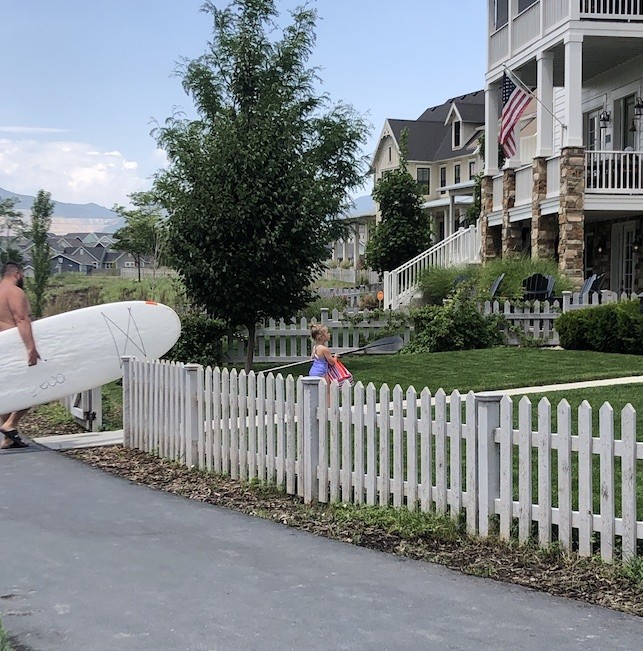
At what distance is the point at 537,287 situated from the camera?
20.5 m

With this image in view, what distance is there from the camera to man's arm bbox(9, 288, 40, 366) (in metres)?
10.8

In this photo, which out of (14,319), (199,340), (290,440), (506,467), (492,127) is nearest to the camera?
(506,467)

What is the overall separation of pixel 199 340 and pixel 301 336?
2180mm

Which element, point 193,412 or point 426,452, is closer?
point 426,452

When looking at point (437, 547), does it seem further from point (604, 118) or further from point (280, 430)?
point (604, 118)

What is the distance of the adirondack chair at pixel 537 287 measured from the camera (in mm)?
20266

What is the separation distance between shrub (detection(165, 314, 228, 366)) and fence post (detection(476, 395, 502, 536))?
36.3 feet

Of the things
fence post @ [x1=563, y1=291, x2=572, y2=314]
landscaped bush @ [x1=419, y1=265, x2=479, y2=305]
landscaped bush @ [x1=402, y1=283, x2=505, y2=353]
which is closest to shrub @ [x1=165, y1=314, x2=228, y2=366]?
landscaped bush @ [x1=402, y1=283, x2=505, y2=353]

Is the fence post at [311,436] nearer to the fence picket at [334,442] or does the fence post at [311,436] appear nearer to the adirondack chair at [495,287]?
the fence picket at [334,442]

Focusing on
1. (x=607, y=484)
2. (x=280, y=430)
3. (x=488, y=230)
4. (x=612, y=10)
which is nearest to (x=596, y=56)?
(x=612, y=10)

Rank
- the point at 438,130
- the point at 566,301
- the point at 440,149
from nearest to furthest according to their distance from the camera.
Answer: the point at 566,301 → the point at 440,149 → the point at 438,130

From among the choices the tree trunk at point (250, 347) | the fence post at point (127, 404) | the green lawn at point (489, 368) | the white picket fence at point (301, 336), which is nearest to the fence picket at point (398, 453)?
the fence post at point (127, 404)

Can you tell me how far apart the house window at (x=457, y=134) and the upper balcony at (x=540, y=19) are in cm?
3239

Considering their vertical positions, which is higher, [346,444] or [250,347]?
[250,347]
